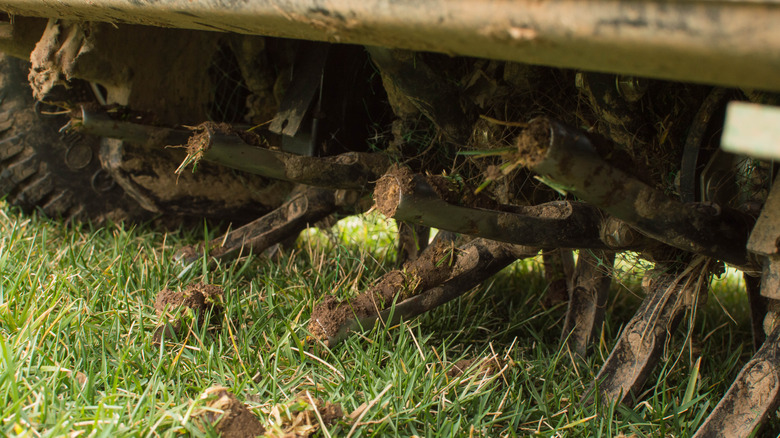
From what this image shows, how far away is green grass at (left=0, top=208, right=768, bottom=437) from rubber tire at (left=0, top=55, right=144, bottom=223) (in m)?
0.15

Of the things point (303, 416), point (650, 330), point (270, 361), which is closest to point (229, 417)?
point (303, 416)

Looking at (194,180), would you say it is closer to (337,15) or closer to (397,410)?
(397,410)

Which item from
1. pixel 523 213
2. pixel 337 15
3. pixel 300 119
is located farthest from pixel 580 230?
pixel 300 119

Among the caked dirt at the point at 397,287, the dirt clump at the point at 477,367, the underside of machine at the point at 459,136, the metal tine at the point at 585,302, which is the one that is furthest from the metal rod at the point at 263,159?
the metal tine at the point at 585,302

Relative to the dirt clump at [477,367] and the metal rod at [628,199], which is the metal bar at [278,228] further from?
the metal rod at [628,199]

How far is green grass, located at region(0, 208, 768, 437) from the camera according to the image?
1190 millimetres

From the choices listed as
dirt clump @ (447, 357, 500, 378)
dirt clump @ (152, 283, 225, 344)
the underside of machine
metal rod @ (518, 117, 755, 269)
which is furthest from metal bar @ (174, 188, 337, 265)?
metal rod @ (518, 117, 755, 269)

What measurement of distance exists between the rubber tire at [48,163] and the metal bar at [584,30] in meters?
1.48

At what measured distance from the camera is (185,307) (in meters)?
1.58

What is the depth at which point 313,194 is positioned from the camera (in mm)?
2025

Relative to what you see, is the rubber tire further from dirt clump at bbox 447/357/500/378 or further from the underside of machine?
dirt clump at bbox 447/357/500/378

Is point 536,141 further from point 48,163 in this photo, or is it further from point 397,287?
point 48,163

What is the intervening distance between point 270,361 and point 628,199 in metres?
0.82

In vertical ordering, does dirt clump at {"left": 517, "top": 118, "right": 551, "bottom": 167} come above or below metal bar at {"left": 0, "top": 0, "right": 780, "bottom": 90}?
below
